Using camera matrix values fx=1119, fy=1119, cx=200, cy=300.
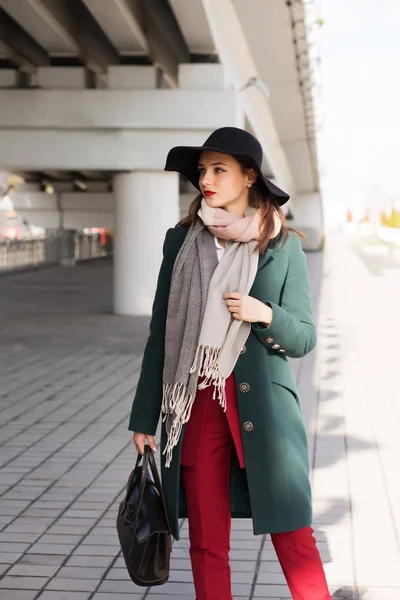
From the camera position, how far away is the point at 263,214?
344cm

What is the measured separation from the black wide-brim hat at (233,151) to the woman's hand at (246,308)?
368mm

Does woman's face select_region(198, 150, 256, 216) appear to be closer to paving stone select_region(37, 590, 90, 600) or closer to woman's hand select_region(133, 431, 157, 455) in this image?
woman's hand select_region(133, 431, 157, 455)

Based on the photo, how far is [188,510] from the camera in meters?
3.48

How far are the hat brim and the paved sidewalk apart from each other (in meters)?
1.74

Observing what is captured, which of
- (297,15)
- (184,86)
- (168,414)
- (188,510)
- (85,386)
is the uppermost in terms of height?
(297,15)

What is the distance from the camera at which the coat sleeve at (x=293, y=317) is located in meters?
3.36

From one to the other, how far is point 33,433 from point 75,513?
2.34 meters

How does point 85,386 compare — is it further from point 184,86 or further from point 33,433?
point 184,86

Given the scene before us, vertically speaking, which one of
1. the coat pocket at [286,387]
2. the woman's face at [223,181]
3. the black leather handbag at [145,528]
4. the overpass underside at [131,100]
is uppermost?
the overpass underside at [131,100]

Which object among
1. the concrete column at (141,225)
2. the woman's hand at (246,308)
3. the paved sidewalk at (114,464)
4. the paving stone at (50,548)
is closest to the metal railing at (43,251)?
the concrete column at (141,225)

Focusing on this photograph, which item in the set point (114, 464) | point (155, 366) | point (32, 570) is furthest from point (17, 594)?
point (114, 464)

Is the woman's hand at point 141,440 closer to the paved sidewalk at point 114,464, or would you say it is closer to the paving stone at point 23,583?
the paved sidewalk at point 114,464

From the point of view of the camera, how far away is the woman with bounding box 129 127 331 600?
3.36 meters

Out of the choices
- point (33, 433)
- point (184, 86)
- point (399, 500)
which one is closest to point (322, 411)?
point (33, 433)
